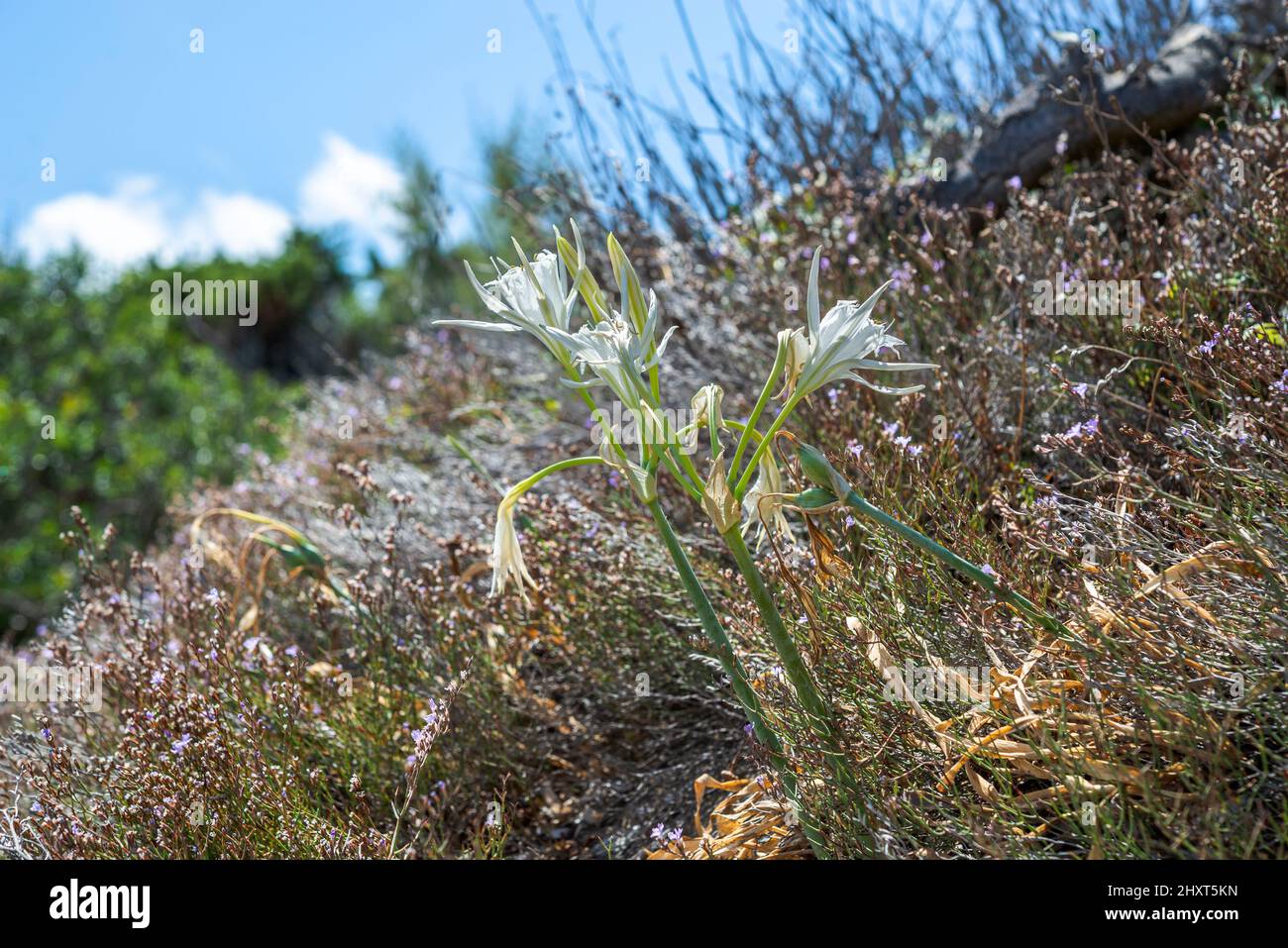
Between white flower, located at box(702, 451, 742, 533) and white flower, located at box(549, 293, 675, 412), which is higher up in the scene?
white flower, located at box(549, 293, 675, 412)

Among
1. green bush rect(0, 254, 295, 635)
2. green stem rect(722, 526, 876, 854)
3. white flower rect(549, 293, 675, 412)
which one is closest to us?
white flower rect(549, 293, 675, 412)

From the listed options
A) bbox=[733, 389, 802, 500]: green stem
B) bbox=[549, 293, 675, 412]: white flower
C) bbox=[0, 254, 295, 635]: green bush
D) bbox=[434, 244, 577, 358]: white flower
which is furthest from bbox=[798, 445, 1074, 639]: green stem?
bbox=[0, 254, 295, 635]: green bush

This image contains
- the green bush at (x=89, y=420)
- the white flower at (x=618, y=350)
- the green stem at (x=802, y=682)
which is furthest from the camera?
the green bush at (x=89, y=420)

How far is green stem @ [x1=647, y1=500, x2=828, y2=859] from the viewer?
64.0 inches

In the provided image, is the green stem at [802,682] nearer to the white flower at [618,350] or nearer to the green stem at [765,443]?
the green stem at [765,443]

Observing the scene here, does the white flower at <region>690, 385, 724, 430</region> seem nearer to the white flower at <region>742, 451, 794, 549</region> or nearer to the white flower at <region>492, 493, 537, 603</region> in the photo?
the white flower at <region>742, 451, 794, 549</region>

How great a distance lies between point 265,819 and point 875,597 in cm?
134

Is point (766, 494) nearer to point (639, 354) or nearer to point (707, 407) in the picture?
point (707, 407)

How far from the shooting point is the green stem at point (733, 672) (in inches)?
64.0

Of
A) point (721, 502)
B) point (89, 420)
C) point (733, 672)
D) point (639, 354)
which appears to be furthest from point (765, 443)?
point (89, 420)

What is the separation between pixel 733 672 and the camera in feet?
5.46

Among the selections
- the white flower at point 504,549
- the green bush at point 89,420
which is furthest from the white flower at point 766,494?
the green bush at point 89,420
